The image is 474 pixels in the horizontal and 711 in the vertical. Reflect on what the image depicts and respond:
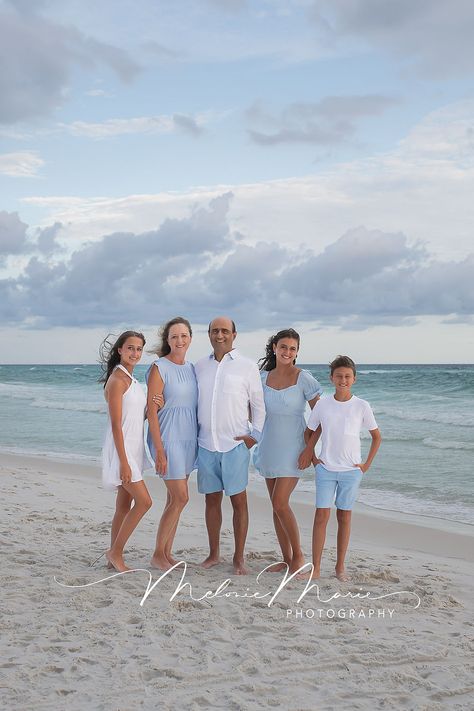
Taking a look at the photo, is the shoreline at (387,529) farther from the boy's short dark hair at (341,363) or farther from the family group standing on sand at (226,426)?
the boy's short dark hair at (341,363)

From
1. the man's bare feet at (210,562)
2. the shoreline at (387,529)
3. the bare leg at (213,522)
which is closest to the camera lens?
the bare leg at (213,522)

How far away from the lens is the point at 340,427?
16.5 ft

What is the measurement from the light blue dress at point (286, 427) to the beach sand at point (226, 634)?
847 millimetres

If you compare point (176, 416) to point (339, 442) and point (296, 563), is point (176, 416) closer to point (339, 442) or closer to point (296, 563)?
point (339, 442)

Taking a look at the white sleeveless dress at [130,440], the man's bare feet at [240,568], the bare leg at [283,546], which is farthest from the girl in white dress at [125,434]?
the bare leg at [283,546]

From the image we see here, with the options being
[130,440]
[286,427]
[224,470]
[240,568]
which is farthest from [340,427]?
[130,440]

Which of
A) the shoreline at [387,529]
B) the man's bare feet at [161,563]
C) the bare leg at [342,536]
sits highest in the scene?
the bare leg at [342,536]

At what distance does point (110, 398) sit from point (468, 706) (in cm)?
295

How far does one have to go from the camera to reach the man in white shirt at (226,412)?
509 centimetres

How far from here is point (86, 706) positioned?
3240mm

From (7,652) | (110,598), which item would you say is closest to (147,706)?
(7,652)

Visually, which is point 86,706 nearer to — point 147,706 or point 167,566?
point 147,706

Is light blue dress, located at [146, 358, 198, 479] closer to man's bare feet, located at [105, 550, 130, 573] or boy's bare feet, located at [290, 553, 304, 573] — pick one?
man's bare feet, located at [105, 550, 130, 573]

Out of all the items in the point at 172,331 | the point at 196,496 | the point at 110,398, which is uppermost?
the point at 172,331
